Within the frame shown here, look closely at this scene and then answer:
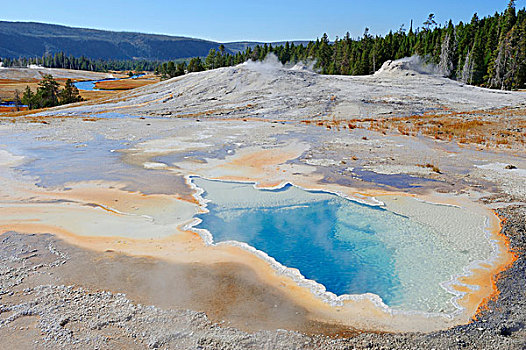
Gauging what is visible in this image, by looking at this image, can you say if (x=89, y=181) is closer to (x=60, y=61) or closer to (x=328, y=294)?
(x=328, y=294)

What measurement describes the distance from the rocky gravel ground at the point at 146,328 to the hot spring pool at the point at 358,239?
935 millimetres

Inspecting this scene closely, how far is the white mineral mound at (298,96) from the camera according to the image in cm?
3741

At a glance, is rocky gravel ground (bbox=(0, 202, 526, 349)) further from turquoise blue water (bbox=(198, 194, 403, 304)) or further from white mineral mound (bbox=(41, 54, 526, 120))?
white mineral mound (bbox=(41, 54, 526, 120))

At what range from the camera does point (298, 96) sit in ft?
135

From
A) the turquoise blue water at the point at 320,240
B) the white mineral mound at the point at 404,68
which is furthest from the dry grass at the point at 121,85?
the turquoise blue water at the point at 320,240

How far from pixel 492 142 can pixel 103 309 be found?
23.9m

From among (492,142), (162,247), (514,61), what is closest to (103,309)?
(162,247)

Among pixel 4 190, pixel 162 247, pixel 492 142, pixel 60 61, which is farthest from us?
pixel 60 61

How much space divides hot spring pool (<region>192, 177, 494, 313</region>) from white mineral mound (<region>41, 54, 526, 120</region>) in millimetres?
23741

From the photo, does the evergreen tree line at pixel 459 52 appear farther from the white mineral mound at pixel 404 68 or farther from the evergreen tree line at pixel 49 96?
the evergreen tree line at pixel 49 96

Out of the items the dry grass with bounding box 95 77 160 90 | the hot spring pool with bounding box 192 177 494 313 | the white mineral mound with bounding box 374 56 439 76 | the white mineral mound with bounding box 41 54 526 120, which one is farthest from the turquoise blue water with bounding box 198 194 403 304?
the dry grass with bounding box 95 77 160 90

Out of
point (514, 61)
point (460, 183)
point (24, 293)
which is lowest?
point (24, 293)

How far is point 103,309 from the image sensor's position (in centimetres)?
666

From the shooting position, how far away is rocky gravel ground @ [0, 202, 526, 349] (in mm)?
5832
